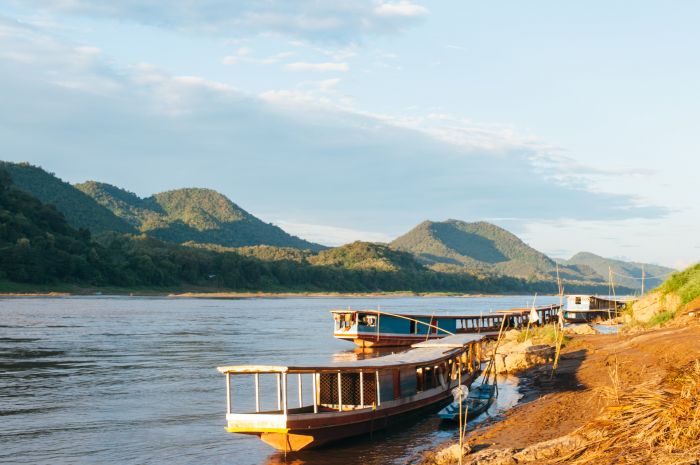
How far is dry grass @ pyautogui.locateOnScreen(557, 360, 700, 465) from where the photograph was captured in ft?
40.7

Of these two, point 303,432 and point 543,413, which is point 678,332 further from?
point 303,432

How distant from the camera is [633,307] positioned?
5366 cm

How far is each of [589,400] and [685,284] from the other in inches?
986

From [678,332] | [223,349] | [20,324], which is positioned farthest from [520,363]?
[20,324]

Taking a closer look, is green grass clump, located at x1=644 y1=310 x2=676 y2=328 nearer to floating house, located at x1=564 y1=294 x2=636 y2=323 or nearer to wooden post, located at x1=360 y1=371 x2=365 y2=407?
wooden post, located at x1=360 y1=371 x2=365 y2=407

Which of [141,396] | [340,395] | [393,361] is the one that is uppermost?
[393,361]

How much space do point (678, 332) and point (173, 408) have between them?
23177 millimetres

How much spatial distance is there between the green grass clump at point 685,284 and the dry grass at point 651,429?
29.8m

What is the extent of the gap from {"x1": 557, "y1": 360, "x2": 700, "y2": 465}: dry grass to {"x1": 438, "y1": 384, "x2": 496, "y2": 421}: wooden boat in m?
10.6

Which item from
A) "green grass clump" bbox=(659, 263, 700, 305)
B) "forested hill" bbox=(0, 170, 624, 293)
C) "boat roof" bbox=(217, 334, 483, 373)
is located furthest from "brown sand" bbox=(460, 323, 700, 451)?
"forested hill" bbox=(0, 170, 624, 293)

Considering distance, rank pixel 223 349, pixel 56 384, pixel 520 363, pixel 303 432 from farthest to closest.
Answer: pixel 223 349
pixel 520 363
pixel 56 384
pixel 303 432

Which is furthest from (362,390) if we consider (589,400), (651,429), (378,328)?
(378,328)

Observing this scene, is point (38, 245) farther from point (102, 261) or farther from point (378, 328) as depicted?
point (378, 328)

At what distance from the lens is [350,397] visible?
78.7ft
